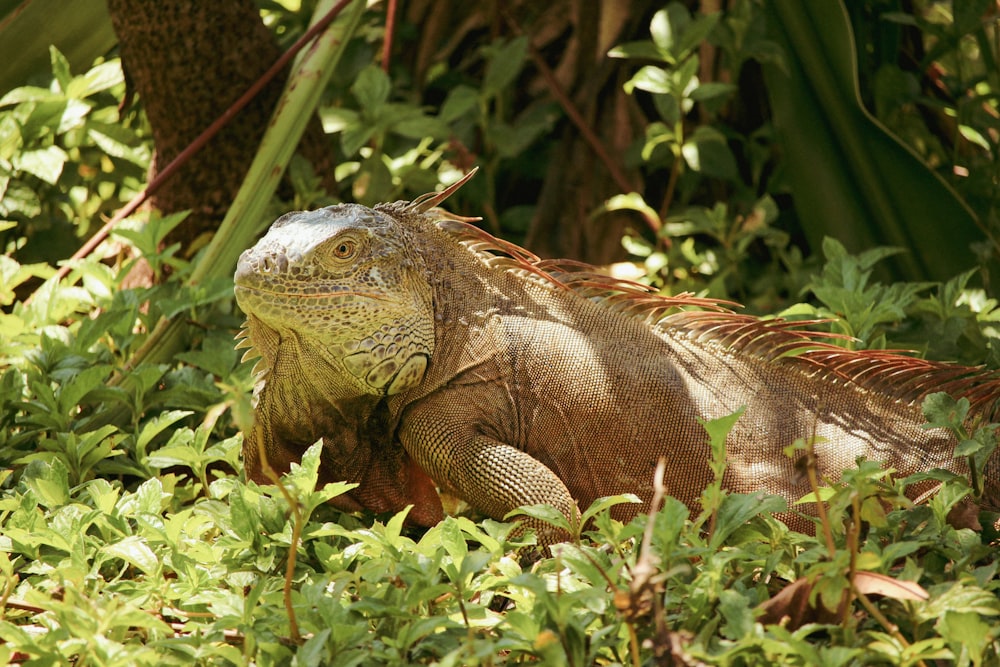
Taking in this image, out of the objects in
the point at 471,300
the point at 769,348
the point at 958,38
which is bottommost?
the point at 769,348

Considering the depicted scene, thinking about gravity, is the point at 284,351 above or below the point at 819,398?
above

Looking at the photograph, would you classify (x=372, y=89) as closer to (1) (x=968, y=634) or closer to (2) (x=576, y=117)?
(2) (x=576, y=117)

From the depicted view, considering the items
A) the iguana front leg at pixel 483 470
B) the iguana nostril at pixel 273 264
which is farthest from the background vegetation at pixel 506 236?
the iguana nostril at pixel 273 264

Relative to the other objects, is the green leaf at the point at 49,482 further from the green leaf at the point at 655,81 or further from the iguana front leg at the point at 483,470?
the green leaf at the point at 655,81

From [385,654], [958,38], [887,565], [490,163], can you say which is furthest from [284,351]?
[958,38]

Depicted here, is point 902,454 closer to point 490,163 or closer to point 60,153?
point 490,163

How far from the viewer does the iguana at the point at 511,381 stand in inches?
120

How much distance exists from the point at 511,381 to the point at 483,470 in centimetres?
34

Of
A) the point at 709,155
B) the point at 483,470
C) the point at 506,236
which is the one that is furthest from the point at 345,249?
the point at 506,236

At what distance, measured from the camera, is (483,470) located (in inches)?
118

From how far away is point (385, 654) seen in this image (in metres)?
2.26

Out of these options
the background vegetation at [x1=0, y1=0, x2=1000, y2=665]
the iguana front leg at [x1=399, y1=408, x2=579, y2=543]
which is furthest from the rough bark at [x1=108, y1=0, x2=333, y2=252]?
the iguana front leg at [x1=399, y1=408, x2=579, y2=543]

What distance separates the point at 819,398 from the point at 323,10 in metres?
2.99

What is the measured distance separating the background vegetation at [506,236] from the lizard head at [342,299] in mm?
415
